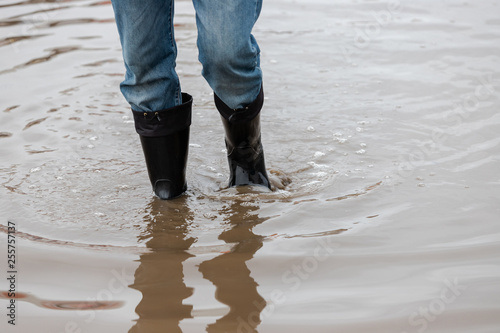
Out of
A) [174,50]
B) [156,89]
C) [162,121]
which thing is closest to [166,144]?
[162,121]

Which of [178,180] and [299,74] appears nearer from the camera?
[178,180]

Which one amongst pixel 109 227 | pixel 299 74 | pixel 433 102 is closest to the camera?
pixel 109 227

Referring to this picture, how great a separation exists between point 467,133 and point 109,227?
151 cm

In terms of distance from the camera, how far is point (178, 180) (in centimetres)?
216

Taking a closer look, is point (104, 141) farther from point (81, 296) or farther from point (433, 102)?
point (433, 102)

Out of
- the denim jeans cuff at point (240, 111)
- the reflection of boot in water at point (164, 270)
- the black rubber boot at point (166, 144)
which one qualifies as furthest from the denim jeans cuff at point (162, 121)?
the reflection of boot in water at point (164, 270)

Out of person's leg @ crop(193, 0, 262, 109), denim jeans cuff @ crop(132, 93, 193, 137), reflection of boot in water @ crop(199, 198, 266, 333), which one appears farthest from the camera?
denim jeans cuff @ crop(132, 93, 193, 137)

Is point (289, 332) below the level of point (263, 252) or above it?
below

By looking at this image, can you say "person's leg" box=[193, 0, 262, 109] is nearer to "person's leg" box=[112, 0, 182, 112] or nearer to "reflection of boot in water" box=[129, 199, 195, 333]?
"person's leg" box=[112, 0, 182, 112]

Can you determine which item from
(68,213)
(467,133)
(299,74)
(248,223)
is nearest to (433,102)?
(467,133)

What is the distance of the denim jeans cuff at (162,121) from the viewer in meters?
2.02

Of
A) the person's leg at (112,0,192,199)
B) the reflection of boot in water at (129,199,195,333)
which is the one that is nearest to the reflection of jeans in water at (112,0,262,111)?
the person's leg at (112,0,192,199)

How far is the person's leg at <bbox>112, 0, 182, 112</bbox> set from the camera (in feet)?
6.11

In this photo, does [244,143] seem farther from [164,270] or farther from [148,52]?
[164,270]
